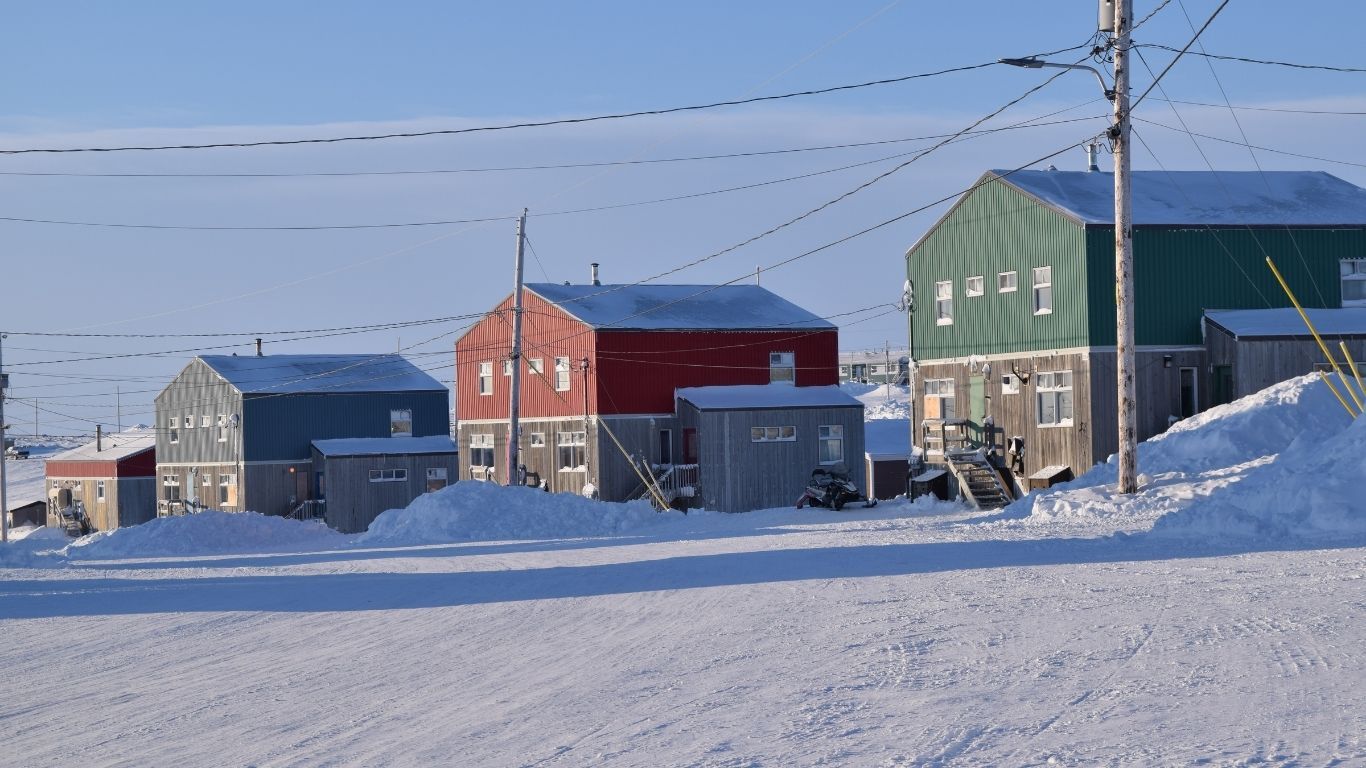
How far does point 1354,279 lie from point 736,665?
29.2 metres

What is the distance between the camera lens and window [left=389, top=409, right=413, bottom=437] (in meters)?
64.3

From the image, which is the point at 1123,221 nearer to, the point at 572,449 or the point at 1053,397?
the point at 1053,397

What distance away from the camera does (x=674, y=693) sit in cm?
1063

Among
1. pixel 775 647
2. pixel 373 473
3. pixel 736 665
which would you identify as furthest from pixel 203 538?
pixel 736 665

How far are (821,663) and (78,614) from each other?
455 inches

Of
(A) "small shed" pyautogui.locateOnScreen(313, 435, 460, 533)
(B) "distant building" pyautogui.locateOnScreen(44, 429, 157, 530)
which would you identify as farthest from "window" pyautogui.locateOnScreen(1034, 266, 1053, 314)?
Answer: (B) "distant building" pyautogui.locateOnScreen(44, 429, 157, 530)

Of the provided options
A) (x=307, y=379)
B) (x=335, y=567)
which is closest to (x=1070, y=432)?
(x=335, y=567)

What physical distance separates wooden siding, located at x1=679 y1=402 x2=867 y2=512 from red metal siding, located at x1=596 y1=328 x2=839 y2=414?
358 cm

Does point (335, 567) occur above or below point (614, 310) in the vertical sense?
below

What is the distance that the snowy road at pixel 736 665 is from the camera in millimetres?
8812

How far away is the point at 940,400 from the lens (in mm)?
40000

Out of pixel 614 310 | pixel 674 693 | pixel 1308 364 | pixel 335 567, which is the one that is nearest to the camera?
pixel 674 693

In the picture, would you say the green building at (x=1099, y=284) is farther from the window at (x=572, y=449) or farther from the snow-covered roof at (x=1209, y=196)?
the window at (x=572, y=449)

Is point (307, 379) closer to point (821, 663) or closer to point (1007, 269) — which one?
point (1007, 269)
